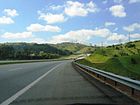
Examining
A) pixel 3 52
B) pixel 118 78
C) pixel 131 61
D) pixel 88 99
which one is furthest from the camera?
pixel 3 52

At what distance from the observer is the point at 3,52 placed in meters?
169

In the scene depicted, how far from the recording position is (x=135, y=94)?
1273cm

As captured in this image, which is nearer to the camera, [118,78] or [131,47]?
[118,78]

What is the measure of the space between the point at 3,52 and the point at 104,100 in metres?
160

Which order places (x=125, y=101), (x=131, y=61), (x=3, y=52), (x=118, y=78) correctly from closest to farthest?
(x=125, y=101) < (x=118, y=78) < (x=131, y=61) < (x=3, y=52)

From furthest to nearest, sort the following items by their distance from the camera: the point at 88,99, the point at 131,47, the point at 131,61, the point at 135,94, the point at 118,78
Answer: the point at 131,47 < the point at 131,61 < the point at 118,78 < the point at 135,94 < the point at 88,99

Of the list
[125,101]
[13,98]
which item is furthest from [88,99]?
[13,98]

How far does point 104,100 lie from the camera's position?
37.6 feet

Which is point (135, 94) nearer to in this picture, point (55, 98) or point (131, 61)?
point (55, 98)

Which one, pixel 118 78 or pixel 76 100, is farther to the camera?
pixel 118 78

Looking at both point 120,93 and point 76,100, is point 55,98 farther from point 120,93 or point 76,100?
point 120,93

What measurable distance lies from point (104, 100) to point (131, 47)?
5359 inches

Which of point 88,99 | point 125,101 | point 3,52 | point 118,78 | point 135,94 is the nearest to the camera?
point 125,101

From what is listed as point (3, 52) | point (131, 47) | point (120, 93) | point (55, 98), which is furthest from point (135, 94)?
point (3, 52)
